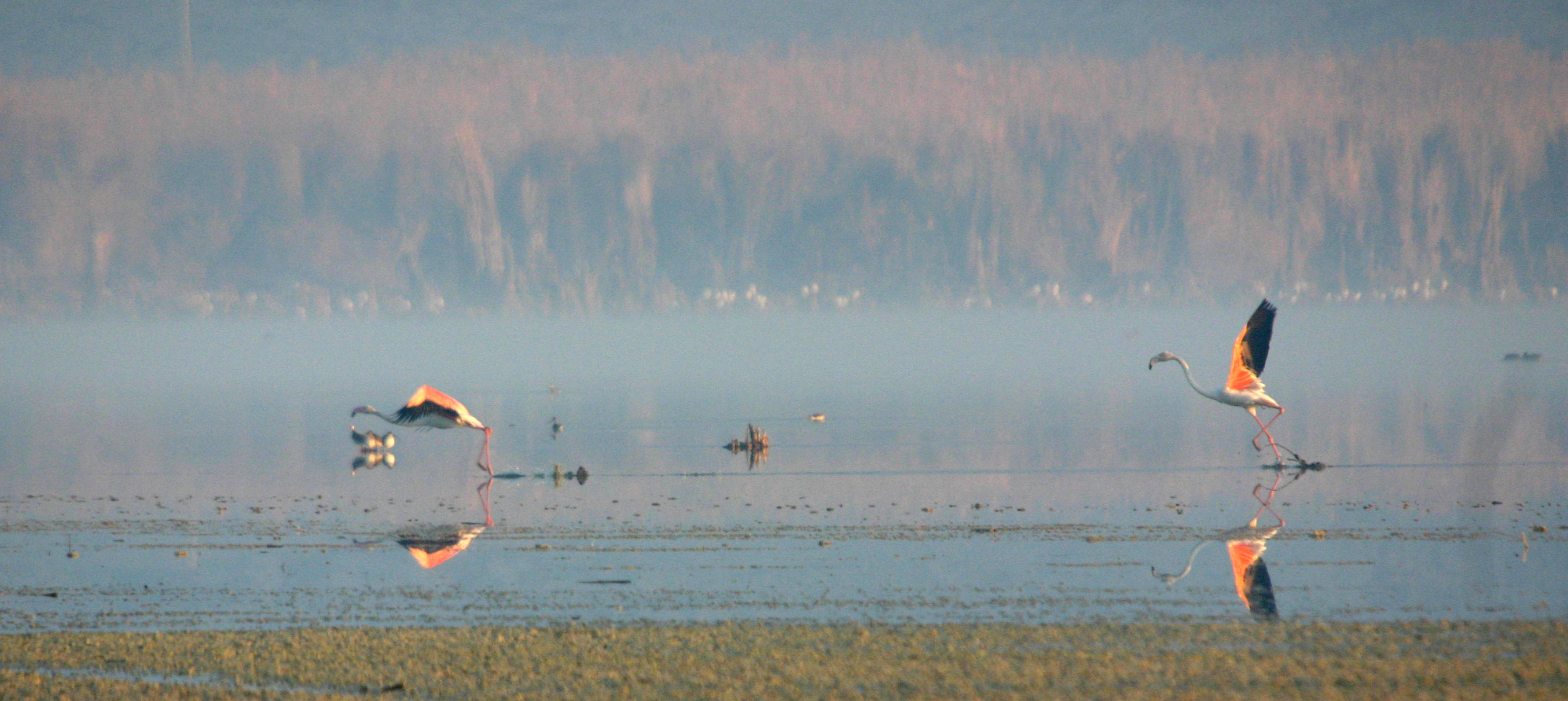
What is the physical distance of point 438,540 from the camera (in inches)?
947

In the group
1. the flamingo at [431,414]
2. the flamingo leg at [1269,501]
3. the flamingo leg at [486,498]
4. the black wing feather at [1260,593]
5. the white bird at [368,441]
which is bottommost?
the black wing feather at [1260,593]

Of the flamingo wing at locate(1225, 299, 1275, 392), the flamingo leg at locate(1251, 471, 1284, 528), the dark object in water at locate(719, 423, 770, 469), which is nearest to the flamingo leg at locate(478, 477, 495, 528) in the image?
the dark object in water at locate(719, 423, 770, 469)

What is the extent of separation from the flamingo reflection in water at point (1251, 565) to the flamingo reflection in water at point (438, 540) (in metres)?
10.6

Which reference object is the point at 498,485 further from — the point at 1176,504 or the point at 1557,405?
the point at 1557,405

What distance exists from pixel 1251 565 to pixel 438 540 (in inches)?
504

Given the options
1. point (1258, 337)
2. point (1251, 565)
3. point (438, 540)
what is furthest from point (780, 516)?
point (1258, 337)

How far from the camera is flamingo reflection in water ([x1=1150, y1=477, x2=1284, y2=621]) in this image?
17.9 meters

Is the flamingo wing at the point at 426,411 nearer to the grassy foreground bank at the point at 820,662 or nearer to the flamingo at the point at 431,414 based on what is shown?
the flamingo at the point at 431,414

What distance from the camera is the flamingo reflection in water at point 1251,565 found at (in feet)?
58.9

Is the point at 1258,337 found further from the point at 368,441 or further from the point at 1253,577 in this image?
the point at 368,441

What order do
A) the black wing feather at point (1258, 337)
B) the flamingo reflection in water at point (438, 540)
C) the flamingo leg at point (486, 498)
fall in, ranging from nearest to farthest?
the flamingo reflection in water at point (438, 540) < the flamingo leg at point (486, 498) < the black wing feather at point (1258, 337)

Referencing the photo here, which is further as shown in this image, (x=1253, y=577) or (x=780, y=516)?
(x=780, y=516)

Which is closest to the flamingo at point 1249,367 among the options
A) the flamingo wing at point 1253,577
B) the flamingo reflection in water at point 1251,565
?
the flamingo reflection in water at point 1251,565

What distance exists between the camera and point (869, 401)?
71.3 m
